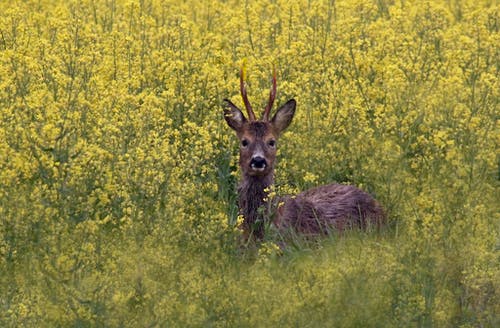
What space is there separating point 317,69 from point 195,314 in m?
5.04

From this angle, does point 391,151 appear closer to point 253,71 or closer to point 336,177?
point 336,177

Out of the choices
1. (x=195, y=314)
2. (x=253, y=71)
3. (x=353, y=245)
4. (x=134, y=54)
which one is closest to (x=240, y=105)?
(x=253, y=71)

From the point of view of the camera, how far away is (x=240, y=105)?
1121 centimetres

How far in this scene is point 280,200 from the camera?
10242 millimetres

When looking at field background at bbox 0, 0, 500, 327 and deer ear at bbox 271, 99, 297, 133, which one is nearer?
field background at bbox 0, 0, 500, 327

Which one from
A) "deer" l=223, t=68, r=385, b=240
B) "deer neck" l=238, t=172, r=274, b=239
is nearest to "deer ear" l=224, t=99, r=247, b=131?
"deer" l=223, t=68, r=385, b=240

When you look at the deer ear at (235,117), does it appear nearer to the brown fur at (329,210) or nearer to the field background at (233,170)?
the field background at (233,170)

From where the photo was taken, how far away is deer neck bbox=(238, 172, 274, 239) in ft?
32.9

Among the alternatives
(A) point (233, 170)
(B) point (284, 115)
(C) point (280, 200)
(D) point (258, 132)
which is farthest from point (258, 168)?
(A) point (233, 170)

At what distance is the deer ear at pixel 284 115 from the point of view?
33.9 feet

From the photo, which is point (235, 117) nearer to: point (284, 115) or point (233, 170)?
point (284, 115)

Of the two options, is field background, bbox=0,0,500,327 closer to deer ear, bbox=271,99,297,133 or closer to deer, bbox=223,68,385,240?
deer, bbox=223,68,385,240

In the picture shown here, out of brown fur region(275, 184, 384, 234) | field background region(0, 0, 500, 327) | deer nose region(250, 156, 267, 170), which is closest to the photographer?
field background region(0, 0, 500, 327)

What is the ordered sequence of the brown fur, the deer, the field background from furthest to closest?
1. the brown fur
2. the deer
3. the field background
